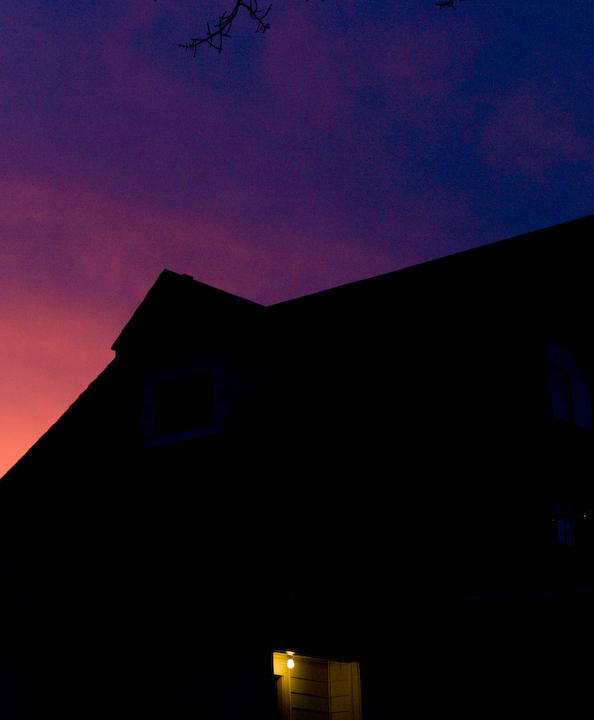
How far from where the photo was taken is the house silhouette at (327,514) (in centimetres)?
1584

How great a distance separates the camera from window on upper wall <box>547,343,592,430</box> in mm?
18484

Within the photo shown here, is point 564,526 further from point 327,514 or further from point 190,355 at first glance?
point 190,355

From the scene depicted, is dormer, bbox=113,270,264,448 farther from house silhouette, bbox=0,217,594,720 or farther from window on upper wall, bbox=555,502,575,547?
window on upper wall, bbox=555,502,575,547

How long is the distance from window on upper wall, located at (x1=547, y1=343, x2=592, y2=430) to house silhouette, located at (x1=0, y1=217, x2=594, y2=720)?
0.20 ft

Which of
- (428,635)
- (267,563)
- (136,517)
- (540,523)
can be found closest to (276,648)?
(267,563)

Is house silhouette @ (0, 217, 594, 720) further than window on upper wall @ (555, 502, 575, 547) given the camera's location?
No

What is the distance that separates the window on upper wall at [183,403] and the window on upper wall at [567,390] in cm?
639

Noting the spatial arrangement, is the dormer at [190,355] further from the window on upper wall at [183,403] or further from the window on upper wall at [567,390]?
the window on upper wall at [567,390]

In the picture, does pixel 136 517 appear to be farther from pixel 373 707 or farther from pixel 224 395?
pixel 373 707

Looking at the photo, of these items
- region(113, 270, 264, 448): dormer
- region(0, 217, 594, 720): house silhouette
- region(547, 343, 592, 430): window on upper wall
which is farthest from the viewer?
region(547, 343, 592, 430): window on upper wall

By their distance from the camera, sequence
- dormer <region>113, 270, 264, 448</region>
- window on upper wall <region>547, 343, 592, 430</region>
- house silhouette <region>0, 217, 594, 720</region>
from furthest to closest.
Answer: window on upper wall <region>547, 343, 592, 430</region> < dormer <region>113, 270, 264, 448</region> < house silhouette <region>0, 217, 594, 720</region>

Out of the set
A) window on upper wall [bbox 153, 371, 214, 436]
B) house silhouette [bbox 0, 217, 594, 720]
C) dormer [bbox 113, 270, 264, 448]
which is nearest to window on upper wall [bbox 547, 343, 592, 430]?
house silhouette [bbox 0, 217, 594, 720]

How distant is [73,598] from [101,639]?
1023 mm

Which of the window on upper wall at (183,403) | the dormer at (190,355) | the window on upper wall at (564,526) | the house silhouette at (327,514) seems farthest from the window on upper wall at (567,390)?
the window on upper wall at (183,403)
